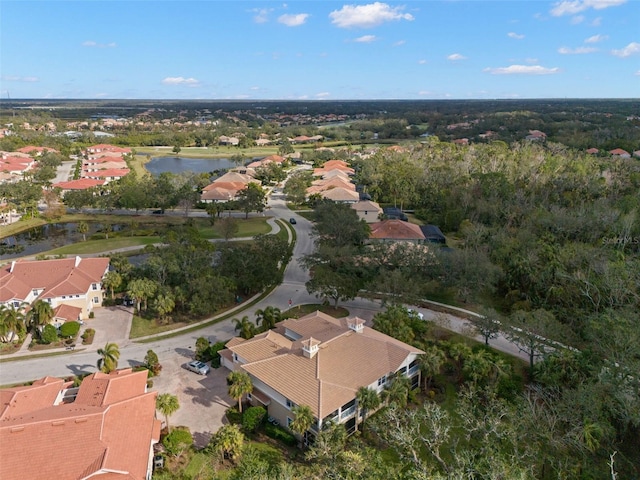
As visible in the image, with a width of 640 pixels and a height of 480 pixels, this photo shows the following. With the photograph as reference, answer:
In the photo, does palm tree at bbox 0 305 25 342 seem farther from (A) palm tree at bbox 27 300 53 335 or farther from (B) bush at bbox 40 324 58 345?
(B) bush at bbox 40 324 58 345

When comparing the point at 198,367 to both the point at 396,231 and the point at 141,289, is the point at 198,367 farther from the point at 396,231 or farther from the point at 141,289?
the point at 396,231

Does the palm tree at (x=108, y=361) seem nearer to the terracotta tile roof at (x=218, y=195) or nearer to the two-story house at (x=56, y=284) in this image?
the two-story house at (x=56, y=284)

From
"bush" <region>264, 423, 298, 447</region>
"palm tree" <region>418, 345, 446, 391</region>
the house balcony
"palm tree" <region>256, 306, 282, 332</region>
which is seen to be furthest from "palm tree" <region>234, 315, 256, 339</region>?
"palm tree" <region>418, 345, 446, 391</region>

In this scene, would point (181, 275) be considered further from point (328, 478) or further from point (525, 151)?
point (525, 151)

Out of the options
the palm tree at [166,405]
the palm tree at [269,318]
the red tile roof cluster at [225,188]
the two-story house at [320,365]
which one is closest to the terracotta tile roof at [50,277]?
the palm tree at [269,318]

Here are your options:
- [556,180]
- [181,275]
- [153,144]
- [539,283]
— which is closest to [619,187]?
[556,180]

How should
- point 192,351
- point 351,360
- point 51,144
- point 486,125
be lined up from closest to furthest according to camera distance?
1. point 351,360
2. point 192,351
3. point 51,144
4. point 486,125

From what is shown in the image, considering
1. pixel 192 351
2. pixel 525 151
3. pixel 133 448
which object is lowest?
pixel 192 351
